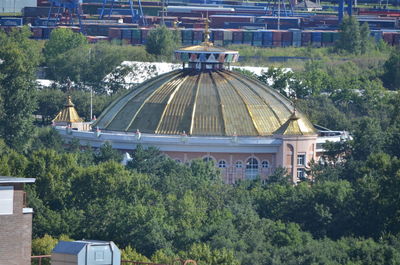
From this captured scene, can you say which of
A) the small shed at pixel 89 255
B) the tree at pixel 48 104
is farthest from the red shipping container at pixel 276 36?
the small shed at pixel 89 255

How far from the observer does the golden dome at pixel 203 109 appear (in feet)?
291

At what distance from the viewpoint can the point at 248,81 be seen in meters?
92.1

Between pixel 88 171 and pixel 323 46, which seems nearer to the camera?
pixel 88 171

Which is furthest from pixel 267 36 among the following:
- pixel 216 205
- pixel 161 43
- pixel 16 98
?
pixel 216 205

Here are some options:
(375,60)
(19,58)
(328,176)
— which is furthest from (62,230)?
(375,60)

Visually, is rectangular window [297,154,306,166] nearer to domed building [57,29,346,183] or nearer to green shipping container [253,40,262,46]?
domed building [57,29,346,183]

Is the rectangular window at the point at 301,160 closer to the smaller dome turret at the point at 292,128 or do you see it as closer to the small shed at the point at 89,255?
the smaller dome turret at the point at 292,128

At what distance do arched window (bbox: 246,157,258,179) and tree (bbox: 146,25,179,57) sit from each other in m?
48.5

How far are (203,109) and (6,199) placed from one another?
42.3 meters

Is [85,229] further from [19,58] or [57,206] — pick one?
[19,58]

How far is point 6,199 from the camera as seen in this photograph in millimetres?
47219

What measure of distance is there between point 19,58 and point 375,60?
55206mm

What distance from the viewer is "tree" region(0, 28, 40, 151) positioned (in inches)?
3864

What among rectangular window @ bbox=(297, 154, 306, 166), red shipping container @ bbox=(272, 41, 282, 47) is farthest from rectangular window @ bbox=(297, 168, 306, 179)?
red shipping container @ bbox=(272, 41, 282, 47)
